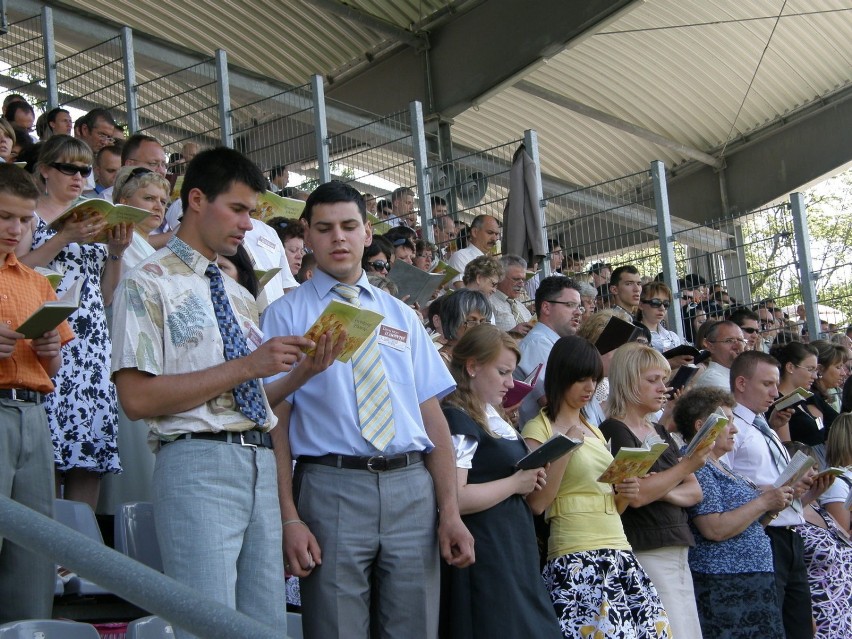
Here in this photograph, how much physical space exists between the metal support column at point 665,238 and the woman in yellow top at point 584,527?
15.1 feet

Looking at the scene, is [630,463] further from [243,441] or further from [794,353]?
[794,353]

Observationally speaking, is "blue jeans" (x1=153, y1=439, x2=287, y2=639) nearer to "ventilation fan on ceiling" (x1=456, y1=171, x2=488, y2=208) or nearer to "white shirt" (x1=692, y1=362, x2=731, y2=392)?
"white shirt" (x1=692, y1=362, x2=731, y2=392)

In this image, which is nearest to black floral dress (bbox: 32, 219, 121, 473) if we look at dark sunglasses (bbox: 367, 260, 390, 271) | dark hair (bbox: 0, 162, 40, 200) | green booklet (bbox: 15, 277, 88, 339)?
dark hair (bbox: 0, 162, 40, 200)

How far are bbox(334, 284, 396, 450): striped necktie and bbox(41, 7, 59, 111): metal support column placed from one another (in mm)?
8861

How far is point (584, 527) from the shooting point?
4.45 meters

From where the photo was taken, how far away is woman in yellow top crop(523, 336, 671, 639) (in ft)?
14.1

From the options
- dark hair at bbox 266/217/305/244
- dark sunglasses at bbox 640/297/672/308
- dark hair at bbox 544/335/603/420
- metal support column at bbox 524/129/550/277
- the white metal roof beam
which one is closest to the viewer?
dark hair at bbox 544/335/603/420

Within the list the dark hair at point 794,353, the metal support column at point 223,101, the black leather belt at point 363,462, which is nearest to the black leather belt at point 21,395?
the black leather belt at point 363,462

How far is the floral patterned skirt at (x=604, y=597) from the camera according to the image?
4270 mm

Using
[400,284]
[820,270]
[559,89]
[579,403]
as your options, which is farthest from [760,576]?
[559,89]

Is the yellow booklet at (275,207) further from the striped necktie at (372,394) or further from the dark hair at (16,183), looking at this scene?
the striped necktie at (372,394)

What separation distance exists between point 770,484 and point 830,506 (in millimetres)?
767

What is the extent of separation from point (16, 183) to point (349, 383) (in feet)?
4.45

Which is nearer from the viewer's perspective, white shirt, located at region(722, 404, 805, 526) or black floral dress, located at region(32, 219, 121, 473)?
Answer: black floral dress, located at region(32, 219, 121, 473)
